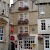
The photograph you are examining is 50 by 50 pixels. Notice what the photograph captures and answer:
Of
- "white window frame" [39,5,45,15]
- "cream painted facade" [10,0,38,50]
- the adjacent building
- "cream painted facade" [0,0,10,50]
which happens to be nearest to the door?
the adjacent building

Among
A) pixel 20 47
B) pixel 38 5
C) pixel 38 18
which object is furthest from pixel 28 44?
pixel 38 5

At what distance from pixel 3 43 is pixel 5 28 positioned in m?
1.73

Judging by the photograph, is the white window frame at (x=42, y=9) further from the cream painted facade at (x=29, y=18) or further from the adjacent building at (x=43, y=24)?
the cream painted facade at (x=29, y=18)

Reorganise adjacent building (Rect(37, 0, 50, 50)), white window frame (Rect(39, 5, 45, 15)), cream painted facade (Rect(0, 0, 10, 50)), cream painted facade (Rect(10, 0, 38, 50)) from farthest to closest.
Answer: white window frame (Rect(39, 5, 45, 15))
cream painted facade (Rect(10, 0, 38, 50))
adjacent building (Rect(37, 0, 50, 50))
cream painted facade (Rect(0, 0, 10, 50))

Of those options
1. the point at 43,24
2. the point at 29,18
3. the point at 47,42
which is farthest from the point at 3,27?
the point at 47,42

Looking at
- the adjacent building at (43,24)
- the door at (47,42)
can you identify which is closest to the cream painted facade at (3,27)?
the adjacent building at (43,24)

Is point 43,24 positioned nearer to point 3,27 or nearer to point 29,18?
point 29,18

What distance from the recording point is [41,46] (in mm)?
26750

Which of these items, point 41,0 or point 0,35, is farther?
point 41,0

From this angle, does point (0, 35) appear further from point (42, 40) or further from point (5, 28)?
point (42, 40)

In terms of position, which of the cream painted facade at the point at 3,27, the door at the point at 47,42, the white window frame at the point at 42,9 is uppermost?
the white window frame at the point at 42,9

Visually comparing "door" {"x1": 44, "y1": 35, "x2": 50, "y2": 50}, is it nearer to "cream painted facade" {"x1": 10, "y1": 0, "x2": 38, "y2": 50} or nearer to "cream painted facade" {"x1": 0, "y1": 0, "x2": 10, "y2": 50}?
"cream painted facade" {"x1": 10, "y1": 0, "x2": 38, "y2": 50}

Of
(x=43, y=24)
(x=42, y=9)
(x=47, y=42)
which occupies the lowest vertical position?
(x=47, y=42)

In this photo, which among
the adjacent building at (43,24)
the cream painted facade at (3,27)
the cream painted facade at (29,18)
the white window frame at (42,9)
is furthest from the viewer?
the white window frame at (42,9)
